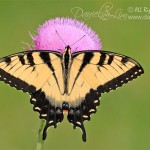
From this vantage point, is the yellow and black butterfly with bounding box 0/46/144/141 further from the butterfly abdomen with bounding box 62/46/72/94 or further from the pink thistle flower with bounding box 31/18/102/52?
the pink thistle flower with bounding box 31/18/102/52

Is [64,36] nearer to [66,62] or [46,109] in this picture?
[66,62]

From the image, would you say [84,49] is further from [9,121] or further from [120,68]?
[9,121]

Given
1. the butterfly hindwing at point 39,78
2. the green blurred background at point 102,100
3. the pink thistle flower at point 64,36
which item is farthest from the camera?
the green blurred background at point 102,100

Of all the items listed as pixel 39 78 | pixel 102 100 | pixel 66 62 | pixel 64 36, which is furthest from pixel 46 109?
pixel 102 100

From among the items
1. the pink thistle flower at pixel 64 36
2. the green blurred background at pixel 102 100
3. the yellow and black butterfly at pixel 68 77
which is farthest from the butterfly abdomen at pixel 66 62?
the green blurred background at pixel 102 100

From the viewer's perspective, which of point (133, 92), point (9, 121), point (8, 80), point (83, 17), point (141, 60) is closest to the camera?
point (8, 80)

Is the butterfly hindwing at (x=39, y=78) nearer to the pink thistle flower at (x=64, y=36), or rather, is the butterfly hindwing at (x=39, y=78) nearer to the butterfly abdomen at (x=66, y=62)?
the butterfly abdomen at (x=66, y=62)

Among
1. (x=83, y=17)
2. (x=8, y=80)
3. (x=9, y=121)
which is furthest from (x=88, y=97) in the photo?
(x=83, y=17)
